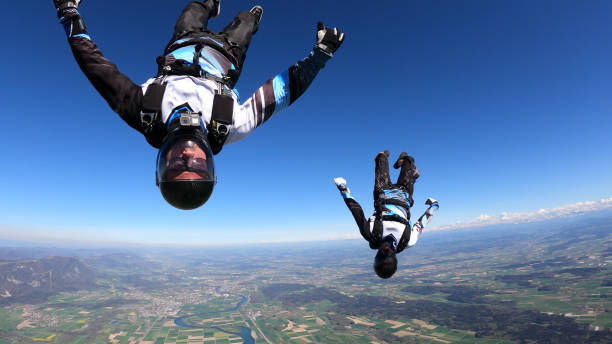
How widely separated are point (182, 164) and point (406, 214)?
4264mm

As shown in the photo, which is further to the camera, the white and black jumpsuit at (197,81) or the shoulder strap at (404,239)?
the shoulder strap at (404,239)

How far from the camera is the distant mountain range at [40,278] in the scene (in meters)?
105

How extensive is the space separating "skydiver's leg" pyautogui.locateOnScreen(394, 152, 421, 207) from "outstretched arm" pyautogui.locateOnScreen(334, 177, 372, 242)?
1.16 meters

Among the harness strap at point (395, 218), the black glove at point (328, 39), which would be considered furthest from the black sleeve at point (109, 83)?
the harness strap at point (395, 218)

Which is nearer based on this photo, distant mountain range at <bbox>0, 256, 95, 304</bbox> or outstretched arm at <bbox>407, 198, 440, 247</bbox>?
outstretched arm at <bbox>407, 198, 440, 247</bbox>

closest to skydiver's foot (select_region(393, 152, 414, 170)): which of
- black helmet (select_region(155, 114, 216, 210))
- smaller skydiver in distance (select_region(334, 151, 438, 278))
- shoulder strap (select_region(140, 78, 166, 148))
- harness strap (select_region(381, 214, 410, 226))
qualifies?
smaller skydiver in distance (select_region(334, 151, 438, 278))

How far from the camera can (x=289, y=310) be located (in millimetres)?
79875

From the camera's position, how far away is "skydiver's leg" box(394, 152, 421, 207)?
531cm

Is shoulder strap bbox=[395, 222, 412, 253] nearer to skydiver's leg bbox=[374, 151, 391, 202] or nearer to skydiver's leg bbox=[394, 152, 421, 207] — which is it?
skydiver's leg bbox=[394, 152, 421, 207]

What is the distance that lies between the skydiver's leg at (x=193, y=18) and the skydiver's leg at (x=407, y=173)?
4481 millimetres

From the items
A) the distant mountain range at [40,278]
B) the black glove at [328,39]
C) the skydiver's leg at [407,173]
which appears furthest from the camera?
the distant mountain range at [40,278]

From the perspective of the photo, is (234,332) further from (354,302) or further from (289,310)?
(354,302)

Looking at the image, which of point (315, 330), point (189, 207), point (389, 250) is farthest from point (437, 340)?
point (189, 207)

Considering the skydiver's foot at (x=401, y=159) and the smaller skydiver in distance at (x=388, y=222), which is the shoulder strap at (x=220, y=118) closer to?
the smaller skydiver in distance at (x=388, y=222)
